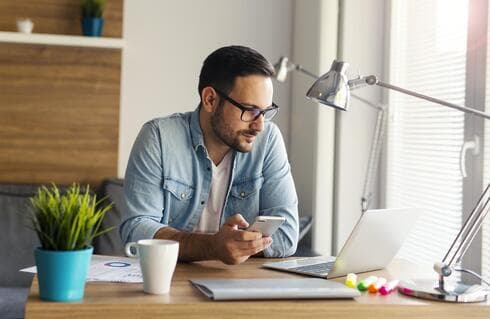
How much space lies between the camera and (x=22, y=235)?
340 cm

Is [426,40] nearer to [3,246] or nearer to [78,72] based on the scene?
[78,72]

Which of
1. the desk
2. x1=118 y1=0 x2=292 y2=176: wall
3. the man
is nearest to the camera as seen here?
the desk

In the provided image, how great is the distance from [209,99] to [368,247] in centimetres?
74

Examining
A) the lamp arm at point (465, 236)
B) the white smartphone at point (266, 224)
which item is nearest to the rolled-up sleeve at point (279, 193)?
the white smartphone at point (266, 224)

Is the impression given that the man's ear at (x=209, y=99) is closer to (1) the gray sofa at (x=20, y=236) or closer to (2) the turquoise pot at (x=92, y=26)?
(1) the gray sofa at (x=20, y=236)

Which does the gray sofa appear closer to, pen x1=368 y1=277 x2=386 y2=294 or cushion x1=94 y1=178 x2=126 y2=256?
cushion x1=94 y1=178 x2=126 y2=256

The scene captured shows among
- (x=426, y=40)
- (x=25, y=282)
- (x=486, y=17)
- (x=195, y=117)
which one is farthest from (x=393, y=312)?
(x=25, y=282)

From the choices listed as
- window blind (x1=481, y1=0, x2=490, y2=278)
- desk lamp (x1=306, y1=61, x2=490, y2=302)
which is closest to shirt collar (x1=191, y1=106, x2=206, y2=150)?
desk lamp (x1=306, y1=61, x2=490, y2=302)

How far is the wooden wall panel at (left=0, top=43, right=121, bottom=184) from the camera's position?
145 inches

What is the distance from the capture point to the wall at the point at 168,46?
3846mm

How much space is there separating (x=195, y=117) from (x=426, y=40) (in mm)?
1293

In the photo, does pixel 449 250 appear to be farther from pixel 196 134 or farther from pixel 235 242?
pixel 196 134

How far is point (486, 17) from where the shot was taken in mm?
2619

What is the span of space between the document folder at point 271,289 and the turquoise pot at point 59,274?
253 mm
